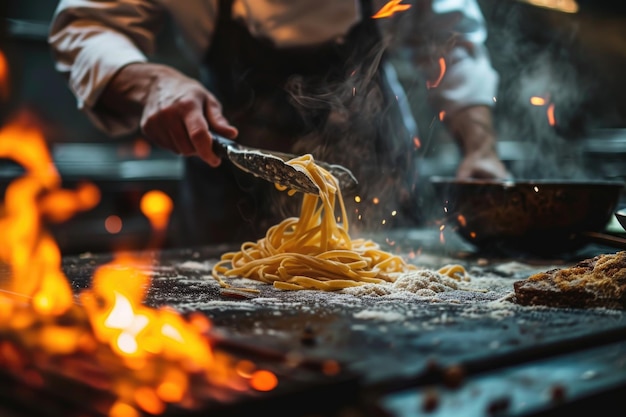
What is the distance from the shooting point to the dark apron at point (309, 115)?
9.39 feet

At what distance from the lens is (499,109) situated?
472cm

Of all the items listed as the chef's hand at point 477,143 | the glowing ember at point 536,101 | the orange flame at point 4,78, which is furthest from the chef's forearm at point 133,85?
the orange flame at point 4,78

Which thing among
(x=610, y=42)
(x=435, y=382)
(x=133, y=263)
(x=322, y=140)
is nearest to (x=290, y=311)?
(x=435, y=382)

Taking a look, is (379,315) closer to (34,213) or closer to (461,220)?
(461,220)

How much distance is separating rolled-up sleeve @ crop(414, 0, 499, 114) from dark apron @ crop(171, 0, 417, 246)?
31cm

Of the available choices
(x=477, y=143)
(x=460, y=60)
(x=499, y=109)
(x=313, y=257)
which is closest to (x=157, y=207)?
(x=499, y=109)

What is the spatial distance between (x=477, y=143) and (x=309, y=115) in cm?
76

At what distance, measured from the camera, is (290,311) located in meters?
1.57


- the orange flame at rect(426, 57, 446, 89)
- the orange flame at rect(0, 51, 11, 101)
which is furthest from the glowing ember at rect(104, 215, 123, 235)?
the orange flame at rect(426, 57, 446, 89)

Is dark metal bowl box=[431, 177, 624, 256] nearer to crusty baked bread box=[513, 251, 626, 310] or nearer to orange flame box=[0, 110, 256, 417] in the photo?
crusty baked bread box=[513, 251, 626, 310]

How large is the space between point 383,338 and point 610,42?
6246mm

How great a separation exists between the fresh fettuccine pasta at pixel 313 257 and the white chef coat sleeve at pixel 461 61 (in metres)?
1.17

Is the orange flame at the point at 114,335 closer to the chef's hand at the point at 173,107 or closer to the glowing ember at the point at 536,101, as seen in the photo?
the chef's hand at the point at 173,107

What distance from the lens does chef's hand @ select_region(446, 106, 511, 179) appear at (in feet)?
9.75
